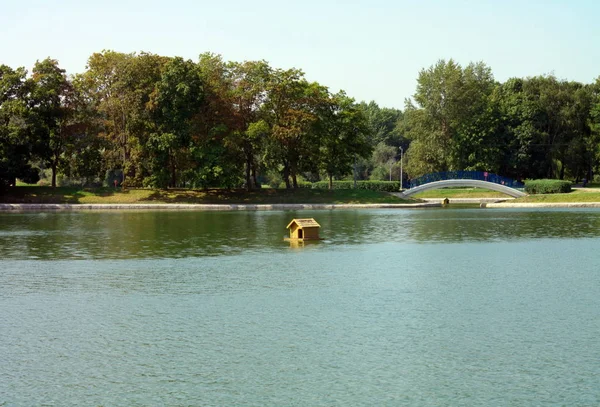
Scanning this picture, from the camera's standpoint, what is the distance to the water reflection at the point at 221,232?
1289 inches

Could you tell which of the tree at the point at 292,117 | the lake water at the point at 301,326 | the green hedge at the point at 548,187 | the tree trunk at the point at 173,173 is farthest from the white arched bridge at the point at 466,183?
the lake water at the point at 301,326

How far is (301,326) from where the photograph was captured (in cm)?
1627

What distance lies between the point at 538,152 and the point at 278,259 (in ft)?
263

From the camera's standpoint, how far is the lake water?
11.9m

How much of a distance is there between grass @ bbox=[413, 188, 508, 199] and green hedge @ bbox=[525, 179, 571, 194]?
16.4ft

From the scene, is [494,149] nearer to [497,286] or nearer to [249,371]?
[497,286]

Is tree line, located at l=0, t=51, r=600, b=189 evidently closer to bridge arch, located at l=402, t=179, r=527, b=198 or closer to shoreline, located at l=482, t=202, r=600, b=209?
bridge arch, located at l=402, t=179, r=527, b=198

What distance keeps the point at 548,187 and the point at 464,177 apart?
12966 millimetres

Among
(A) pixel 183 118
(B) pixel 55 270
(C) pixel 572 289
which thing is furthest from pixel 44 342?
(A) pixel 183 118

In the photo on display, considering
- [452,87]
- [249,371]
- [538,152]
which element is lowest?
[249,371]

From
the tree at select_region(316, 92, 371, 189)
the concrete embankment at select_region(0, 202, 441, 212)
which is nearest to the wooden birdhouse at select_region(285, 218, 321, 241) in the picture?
the concrete embankment at select_region(0, 202, 441, 212)

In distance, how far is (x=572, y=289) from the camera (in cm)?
2108

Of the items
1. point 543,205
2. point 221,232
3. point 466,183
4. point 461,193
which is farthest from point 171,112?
point 543,205

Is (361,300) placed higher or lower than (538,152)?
lower
